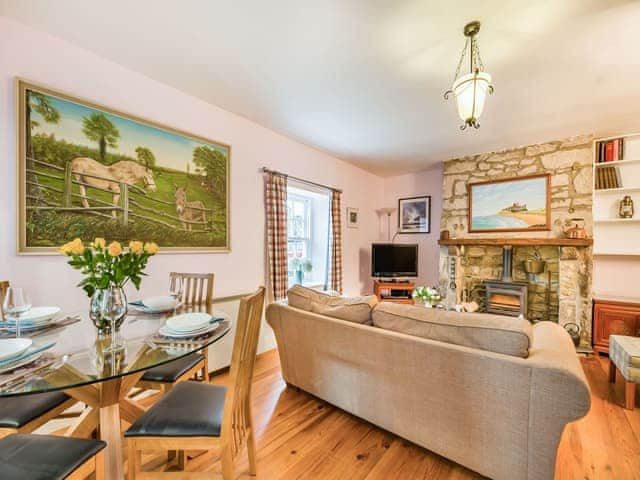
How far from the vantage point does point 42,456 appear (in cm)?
92

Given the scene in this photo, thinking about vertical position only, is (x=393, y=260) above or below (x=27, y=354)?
above

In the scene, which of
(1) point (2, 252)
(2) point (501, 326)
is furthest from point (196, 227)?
(2) point (501, 326)

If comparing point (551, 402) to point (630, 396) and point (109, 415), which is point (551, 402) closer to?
point (630, 396)

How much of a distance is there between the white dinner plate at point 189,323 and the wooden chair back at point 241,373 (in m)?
0.30

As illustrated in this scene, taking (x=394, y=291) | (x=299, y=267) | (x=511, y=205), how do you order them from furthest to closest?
(x=394, y=291)
(x=299, y=267)
(x=511, y=205)

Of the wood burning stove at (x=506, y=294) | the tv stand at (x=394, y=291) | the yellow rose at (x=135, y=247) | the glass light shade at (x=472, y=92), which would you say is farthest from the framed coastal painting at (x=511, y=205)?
the yellow rose at (x=135, y=247)

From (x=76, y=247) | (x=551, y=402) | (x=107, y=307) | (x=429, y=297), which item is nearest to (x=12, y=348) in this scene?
(x=107, y=307)

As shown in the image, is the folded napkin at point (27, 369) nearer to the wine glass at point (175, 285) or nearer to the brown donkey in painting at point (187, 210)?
the wine glass at point (175, 285)

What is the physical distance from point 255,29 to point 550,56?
2.00 metres

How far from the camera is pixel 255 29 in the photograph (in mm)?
1713

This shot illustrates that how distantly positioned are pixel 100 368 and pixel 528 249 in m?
4.50

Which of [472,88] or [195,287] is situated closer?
[472,88]

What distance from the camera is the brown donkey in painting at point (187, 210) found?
8.00 ft

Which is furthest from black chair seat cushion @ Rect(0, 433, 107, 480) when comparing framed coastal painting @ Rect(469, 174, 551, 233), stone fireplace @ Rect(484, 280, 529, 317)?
framed coastal painting @ Rect(469, 174, 551, 233)
